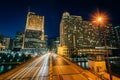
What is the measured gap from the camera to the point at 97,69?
76.6ft

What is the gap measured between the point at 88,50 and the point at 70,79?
172 metres

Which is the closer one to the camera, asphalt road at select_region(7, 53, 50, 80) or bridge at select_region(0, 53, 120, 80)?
bridge at select_region(0, 53, 120, 80)

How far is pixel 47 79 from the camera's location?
19.1 meters

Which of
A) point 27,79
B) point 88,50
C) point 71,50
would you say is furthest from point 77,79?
point 88,50

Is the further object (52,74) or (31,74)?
(31,74)

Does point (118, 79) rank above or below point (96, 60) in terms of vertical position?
below

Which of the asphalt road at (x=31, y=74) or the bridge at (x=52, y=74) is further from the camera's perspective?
the asphalt road at (x=31, y=74)

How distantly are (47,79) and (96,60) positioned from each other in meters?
11.8

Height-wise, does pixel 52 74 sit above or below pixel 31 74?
above

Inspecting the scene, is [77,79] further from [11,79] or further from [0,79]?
[0,79]

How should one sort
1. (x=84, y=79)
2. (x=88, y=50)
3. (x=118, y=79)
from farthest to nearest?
(x=88, y=50), (x=84, y=79), (x=118, y=79)

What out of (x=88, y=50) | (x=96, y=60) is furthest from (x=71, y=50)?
(x=96, y=60)

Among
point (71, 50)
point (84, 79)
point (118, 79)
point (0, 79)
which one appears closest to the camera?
point (118, 79)

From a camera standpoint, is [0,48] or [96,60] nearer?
[96,60]
